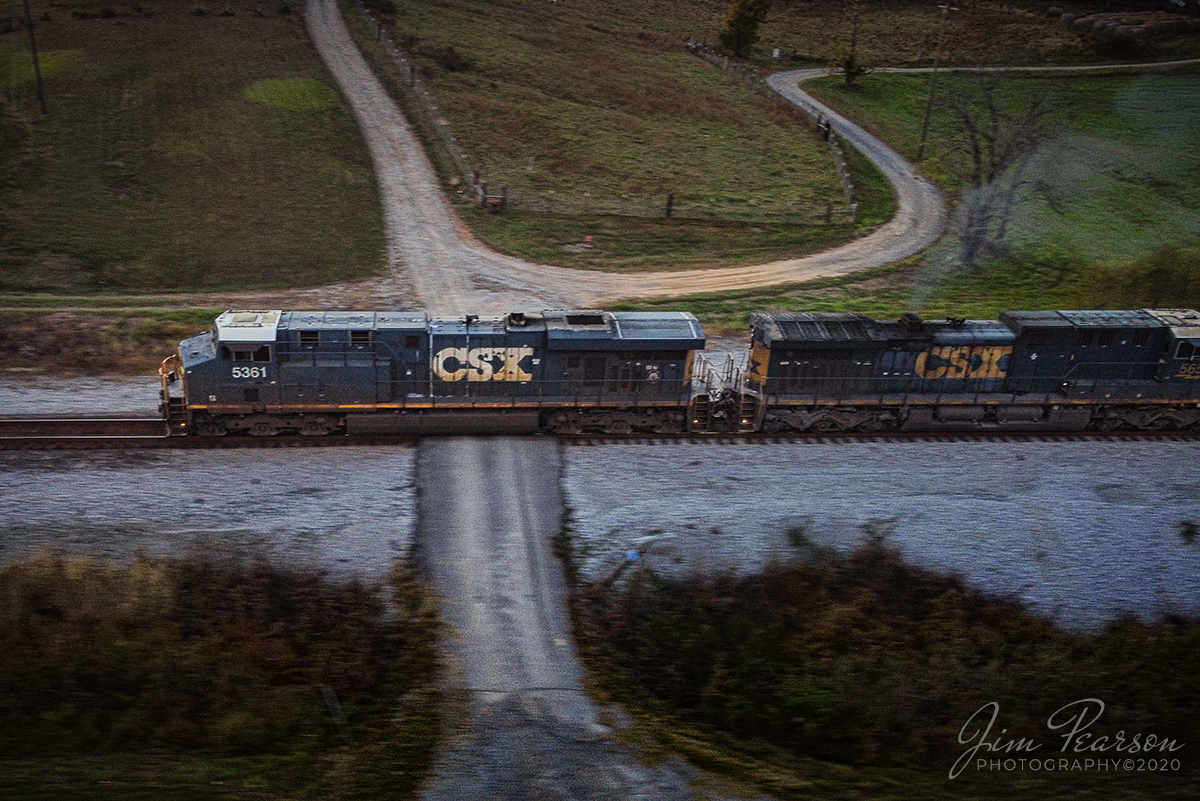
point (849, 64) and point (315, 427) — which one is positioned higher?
point (849, 64)

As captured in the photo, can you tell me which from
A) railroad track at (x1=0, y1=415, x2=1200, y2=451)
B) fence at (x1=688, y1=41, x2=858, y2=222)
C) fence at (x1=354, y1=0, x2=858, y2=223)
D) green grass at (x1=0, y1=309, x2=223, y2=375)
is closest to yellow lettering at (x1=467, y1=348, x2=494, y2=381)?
railroad track at (x1=0, y1=415, x2=1200, y2=451)

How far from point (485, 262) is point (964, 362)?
74.1ft

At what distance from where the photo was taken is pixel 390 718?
15.9 m

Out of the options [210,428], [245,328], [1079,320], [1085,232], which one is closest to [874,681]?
[1079,320]

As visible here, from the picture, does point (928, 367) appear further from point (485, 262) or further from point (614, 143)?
point (614, 143)

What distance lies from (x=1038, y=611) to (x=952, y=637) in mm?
2762

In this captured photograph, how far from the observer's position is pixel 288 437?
25641 millimetres

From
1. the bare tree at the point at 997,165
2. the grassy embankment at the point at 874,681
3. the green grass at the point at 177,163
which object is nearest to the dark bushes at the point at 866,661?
the grassy embankment at the point at 874,681

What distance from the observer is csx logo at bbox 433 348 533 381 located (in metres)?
25.7

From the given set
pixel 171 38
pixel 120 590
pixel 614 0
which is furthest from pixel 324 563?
pixel 614 0

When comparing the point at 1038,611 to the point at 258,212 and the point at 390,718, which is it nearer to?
the point at 390,718

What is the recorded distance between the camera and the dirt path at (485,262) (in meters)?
38.5

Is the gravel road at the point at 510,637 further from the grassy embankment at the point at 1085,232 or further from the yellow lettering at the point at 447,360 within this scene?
the grassy embankment at the point at 1085,232

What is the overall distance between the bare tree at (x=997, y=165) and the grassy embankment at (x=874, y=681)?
30.4m
